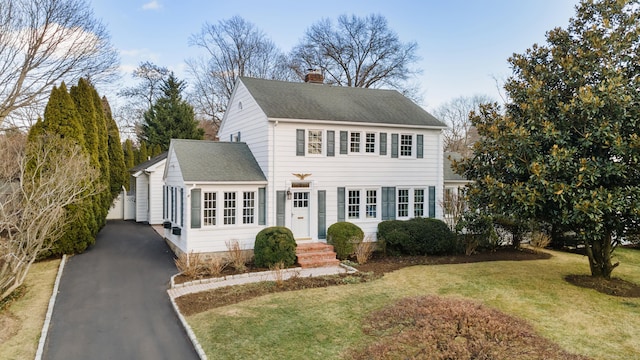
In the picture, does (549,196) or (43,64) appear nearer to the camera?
(549,196)

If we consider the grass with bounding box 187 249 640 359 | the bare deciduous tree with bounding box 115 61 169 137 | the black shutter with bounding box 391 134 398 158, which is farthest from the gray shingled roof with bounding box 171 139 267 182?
the bare deciduous tree with bounding box 115 61 169 137

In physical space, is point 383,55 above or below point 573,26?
above

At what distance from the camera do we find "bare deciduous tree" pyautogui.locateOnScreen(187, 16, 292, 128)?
35.7 m

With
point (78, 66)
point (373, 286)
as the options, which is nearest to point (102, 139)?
point (78, 66)

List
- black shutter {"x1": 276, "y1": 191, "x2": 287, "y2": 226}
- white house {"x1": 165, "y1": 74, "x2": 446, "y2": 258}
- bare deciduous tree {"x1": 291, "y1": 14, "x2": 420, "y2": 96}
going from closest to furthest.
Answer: white house {"x1": 165, "y1": 74, "x2": 446, "y2": 258} < black shutter {"x1": 276, "y1": 191, "x2": 287, "y2": 226} < bare deciduous tree {"x1": 291, "y1": 14, "x2": 420, "y2": 96}

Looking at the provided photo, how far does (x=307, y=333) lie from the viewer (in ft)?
27.2

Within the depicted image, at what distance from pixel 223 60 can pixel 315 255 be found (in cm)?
2672

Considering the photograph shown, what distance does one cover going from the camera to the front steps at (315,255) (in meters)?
14.2

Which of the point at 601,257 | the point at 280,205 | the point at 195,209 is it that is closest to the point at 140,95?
the point at 195,209

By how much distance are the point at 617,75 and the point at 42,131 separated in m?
18.9

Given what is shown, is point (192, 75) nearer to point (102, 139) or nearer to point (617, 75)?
point (102, 139)

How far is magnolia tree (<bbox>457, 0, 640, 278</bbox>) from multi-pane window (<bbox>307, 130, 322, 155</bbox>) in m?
6.08

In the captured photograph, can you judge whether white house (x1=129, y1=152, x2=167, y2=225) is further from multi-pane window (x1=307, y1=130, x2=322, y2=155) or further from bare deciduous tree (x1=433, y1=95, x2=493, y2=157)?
bare deciduous tree (x1=433, y1=95, x2=493, y2=157)

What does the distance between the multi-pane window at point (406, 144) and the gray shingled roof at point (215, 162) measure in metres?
6.27
